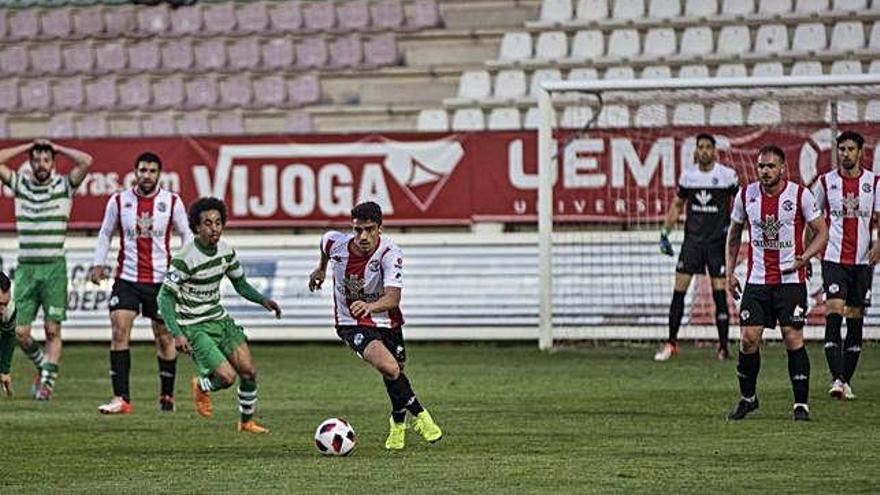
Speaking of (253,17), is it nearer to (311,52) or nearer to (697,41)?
(311,52)

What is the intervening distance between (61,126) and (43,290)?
11.3m

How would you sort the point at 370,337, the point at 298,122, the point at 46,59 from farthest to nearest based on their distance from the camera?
1. the point at 46,59
2. the point at 298,122
3. the point at 370,337

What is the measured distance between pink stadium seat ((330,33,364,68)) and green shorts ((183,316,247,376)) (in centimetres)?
1412

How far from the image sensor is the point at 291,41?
1095 inches

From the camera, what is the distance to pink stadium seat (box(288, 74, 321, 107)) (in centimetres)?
2711

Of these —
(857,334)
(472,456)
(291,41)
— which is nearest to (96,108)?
(291,41)

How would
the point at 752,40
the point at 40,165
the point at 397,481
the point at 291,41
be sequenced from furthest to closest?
the point at 291,41, the point at 752,40, the point at 40,165, the point at 397,481

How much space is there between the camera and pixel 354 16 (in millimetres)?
27781

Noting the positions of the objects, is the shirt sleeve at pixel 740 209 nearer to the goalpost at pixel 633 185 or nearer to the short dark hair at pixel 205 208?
the short dark hair at pixel 205 208

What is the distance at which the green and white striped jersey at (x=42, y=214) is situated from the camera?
54.7ft

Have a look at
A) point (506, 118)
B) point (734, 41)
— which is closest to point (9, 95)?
point (506, 118)

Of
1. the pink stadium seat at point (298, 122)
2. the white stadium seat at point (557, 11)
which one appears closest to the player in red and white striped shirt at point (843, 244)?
the white stadium seat at point (557, 11)

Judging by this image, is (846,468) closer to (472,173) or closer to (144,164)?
(144,164)

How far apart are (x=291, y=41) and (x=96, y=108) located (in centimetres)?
309
